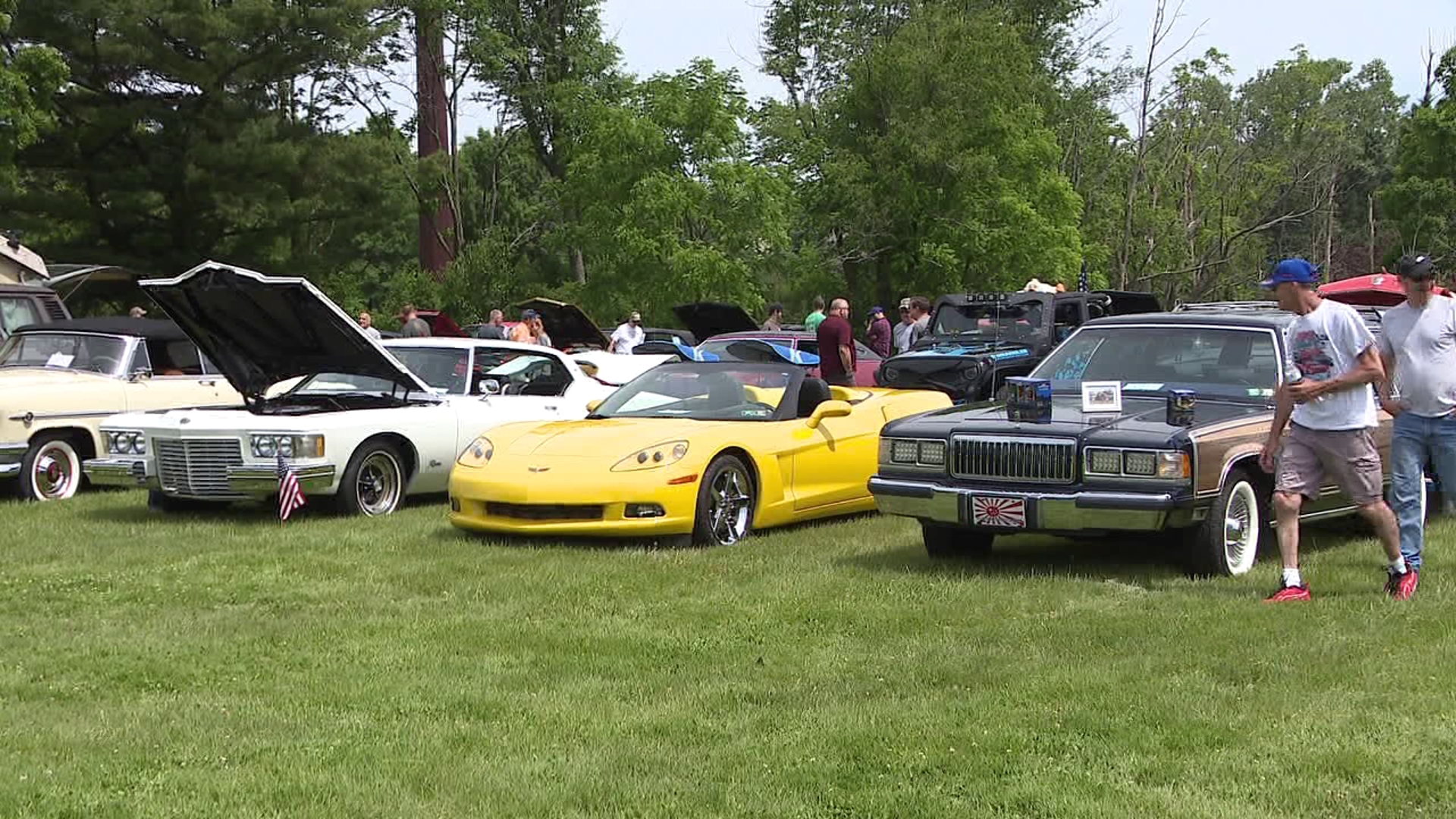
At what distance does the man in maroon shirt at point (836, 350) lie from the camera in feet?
51.4

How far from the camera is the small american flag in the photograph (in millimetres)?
11000

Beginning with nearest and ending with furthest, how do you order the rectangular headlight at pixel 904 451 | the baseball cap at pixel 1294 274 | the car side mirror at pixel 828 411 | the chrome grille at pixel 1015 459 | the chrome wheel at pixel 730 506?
the baseball cap at pixel 1294 274 < the chrome grille at pixel 1015 459 < the rectangular headlight at pixel 904 451 < the chrome wheel at pixel 730 506 < the car side mirror at pixel 828 411

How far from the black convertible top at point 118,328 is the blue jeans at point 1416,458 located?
10.4 meters

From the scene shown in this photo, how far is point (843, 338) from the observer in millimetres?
15727

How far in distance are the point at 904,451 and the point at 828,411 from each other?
5.54 feet

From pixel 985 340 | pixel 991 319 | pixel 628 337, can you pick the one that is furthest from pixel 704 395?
pixel 628 337

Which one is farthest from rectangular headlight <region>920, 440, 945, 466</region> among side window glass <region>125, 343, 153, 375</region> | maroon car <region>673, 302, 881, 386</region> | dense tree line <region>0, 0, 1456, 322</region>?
dense tree line <region>0, 0, 1456, 322</region>

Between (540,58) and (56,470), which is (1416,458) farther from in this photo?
(540,58)

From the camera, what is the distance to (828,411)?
34.8 feet

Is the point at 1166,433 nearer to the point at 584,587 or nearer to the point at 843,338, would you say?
the point at 584,587

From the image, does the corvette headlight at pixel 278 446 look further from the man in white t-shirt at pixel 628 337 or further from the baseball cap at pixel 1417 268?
the man in white t-shirt at pixel 628 337

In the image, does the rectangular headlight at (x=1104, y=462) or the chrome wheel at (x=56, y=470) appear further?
the chrome wheel at (x=56, y=470)

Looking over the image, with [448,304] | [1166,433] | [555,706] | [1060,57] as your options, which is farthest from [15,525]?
[1060,57]

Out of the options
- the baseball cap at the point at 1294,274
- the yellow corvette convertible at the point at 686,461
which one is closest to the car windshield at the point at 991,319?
the yellow corvette convertible at the point at 686,461
